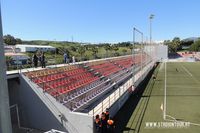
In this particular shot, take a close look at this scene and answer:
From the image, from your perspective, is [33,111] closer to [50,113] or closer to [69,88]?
[50,113]

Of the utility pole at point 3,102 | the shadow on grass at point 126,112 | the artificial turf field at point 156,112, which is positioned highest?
the utility pole at point 3,102

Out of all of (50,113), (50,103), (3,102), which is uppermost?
(3,102)

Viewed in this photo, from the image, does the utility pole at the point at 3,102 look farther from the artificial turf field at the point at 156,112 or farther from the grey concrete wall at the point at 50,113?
the artificial turf field at the point at 156,112

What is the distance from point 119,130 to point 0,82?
28.5ft

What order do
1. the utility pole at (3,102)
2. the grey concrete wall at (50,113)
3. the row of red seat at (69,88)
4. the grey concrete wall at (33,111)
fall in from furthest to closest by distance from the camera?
the row of red seat at (69,88), the grey concrete wall at (33,111), the grey concrete wall at (50,113), the utility pole at (3,102)

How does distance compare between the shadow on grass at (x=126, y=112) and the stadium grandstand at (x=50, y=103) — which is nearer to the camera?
the stadium grandstand at (x=50, y=103)

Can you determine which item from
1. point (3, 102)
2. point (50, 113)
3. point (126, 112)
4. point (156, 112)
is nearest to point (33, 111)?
point (50, 113)

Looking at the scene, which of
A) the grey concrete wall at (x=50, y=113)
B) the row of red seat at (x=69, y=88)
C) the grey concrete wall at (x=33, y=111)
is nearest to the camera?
the grey concrete wall at (x=50, y=113)

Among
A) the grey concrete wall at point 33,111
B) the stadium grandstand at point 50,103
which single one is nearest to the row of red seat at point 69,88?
the stadium grandstand at point 50,103

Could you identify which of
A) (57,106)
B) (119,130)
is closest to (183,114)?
(119,130)

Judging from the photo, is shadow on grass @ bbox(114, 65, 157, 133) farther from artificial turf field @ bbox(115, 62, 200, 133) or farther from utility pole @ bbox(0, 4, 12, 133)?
utility pole @ bbox(0, 4, 12, 133)

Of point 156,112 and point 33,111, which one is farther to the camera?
point 156,112

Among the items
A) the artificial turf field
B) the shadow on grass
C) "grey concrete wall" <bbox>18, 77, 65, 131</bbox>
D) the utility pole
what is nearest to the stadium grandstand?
"grey concrete wall" <bbox>18, 77, 65, 131</bbox>

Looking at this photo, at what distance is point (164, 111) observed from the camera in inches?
557
